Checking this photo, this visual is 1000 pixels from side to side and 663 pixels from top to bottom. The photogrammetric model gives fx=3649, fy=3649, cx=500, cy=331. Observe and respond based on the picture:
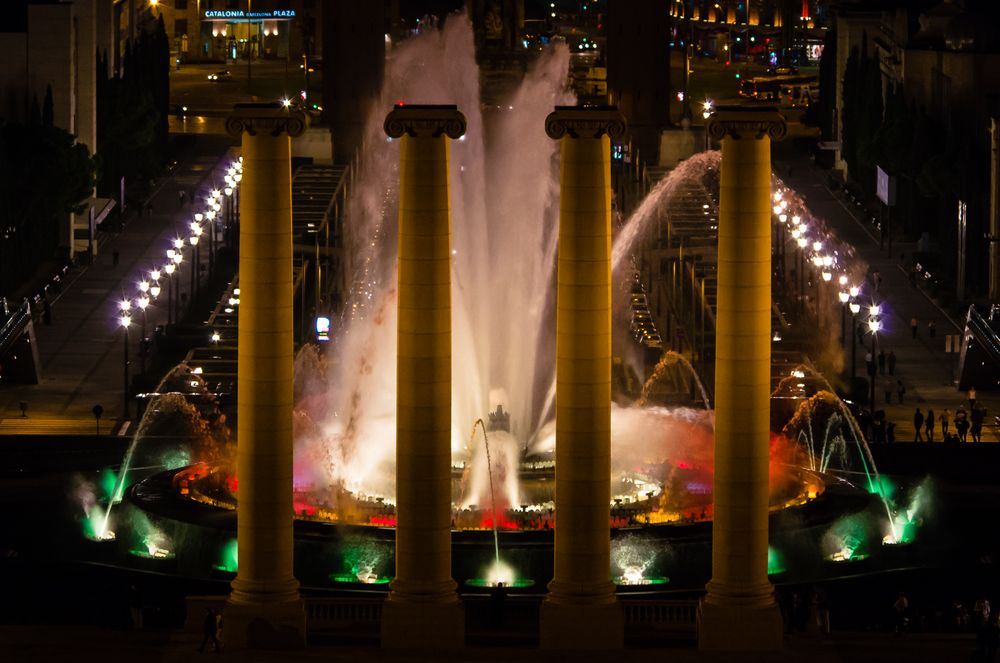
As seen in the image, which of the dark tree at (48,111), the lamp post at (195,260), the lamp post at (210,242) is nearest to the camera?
the lamp post at (195,260)

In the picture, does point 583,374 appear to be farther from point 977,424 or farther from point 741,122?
point 977,424

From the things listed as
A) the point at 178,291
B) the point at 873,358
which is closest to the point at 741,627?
the point at 873,358

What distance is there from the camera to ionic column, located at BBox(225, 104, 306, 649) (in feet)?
229

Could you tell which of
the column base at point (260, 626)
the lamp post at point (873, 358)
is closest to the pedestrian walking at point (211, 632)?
the column base at point (260, 626)

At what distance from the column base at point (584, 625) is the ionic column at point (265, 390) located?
499 cm

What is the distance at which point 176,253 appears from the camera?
Answer: 13562cm

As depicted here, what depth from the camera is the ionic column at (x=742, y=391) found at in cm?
A: 6931

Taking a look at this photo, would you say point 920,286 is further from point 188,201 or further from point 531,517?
point 531,517

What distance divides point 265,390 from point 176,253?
6555 cm

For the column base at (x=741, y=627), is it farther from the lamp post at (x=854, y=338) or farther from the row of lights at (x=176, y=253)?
the lamp post at (x=854, y=338)

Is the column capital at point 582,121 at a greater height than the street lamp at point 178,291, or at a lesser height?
greater

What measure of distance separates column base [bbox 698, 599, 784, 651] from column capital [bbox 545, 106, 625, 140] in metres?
9.81

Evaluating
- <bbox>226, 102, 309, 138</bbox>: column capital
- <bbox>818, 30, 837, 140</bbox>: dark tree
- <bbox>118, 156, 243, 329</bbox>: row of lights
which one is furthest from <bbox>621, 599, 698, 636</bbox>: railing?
<bbox>818, 30, 837, 140</bbox>: dark tree

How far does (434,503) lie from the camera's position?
71.1 m
